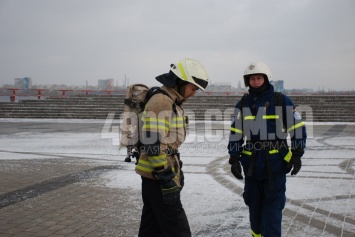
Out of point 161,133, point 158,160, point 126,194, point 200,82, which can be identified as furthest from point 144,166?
point 126,194

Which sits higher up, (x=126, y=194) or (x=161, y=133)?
(x=161, y=133)

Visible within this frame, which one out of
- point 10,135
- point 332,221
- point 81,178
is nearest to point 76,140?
point 10,135

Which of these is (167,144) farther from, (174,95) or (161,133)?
(174,95)

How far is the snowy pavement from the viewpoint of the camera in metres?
→ 4.48

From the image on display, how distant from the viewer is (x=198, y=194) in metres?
6.03

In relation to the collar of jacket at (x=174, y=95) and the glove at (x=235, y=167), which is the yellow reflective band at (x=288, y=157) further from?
the collar of jacket at (x=174, y=95)

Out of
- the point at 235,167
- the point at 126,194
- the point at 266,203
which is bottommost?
the point at 126,194

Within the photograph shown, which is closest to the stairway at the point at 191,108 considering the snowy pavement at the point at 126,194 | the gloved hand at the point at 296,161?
the snowy pavement at the point at 126,194

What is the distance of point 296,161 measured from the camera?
3676mm

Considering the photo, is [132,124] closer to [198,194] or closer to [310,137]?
[198,194]

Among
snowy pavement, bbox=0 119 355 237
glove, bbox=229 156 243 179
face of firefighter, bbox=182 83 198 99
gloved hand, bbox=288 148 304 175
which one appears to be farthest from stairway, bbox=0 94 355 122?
face of firefighter, bbox=182 83 198 99

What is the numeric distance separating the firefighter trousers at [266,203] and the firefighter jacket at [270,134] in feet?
0.38

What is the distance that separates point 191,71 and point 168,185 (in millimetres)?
918

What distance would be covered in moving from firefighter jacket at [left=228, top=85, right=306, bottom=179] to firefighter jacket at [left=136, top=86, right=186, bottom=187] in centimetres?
100
